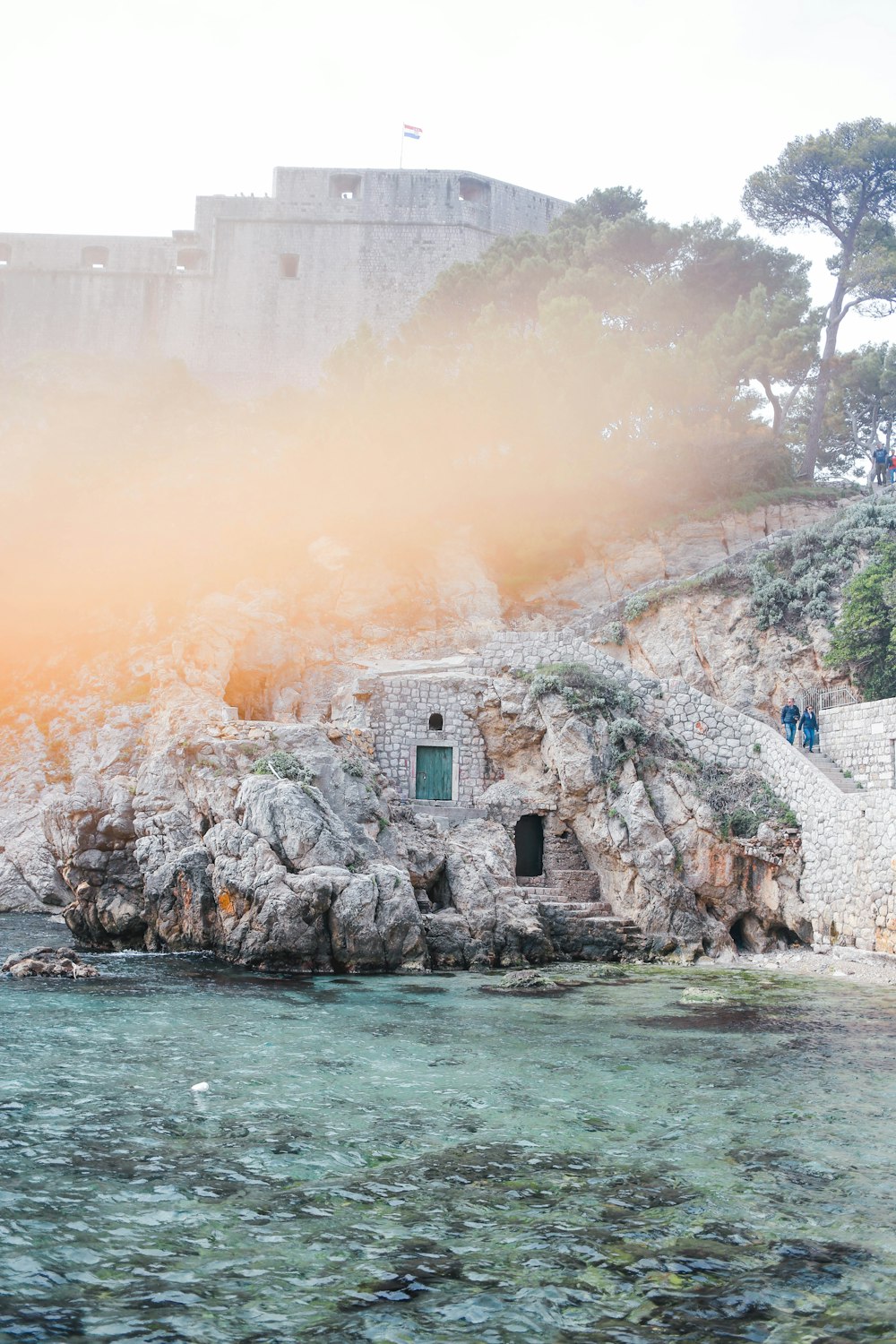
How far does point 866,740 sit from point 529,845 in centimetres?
773

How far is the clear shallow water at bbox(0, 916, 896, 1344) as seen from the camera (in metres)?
5.43

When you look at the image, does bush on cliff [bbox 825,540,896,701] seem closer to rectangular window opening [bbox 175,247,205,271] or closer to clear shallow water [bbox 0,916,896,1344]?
clear shallow water [bbox 0,916,896,1344]

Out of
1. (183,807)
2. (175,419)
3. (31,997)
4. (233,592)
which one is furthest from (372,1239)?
(175,419)

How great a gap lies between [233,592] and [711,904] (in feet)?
58.2

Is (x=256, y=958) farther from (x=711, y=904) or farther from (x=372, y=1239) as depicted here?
(x=372, y=1239)

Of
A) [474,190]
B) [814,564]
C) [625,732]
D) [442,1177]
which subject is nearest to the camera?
[442,1177]

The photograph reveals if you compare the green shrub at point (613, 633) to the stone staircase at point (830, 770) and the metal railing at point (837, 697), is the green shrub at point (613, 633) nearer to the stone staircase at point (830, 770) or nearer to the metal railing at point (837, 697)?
the metal railing at point (837, 697)

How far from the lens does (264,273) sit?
4556 centimetres

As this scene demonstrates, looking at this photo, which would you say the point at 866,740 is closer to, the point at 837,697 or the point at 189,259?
the point at 837,697

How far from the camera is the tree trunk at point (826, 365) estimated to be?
113ft

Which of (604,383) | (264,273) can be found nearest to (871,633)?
(604,383)

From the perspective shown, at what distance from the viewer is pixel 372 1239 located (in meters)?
6.32

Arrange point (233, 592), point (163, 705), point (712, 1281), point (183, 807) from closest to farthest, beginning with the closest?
point (712, 1281), point (183, 807), point (163, 705), point (233, 592)

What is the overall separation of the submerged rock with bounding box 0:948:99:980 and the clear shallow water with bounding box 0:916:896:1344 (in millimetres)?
2636
